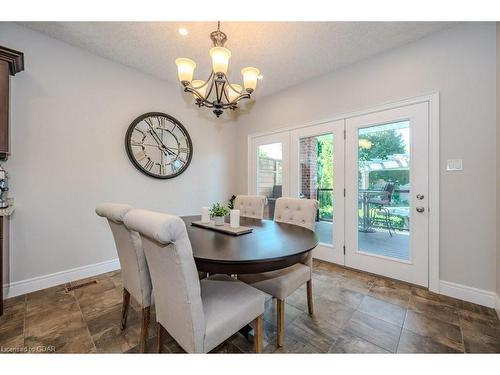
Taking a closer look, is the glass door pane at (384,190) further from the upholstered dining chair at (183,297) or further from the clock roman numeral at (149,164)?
the clock roman numeral at (149,164)

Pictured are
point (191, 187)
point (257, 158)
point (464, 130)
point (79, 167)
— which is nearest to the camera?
point (464, 130)

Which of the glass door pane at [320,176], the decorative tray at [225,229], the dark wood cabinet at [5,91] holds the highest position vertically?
the dark wood cabinet at [5,91]

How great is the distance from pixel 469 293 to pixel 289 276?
1.86m

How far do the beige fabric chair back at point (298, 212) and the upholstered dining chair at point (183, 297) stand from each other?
3.16 feet

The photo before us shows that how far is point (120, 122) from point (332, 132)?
2832 mm

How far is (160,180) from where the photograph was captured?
321 cm

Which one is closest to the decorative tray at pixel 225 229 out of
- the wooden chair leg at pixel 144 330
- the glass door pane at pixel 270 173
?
the wooden chair leg at pixel 144 330

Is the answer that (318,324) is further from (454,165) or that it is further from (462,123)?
(462,123)

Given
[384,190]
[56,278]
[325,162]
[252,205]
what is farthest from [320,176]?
[56,278]

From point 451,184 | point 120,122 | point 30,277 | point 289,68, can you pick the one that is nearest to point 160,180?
point 120,122

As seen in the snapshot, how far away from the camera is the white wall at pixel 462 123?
1.96 meters

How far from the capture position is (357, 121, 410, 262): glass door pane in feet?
8.01

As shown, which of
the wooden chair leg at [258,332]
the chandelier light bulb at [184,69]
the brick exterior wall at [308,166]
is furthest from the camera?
the brick exterior wall at [308,166]
